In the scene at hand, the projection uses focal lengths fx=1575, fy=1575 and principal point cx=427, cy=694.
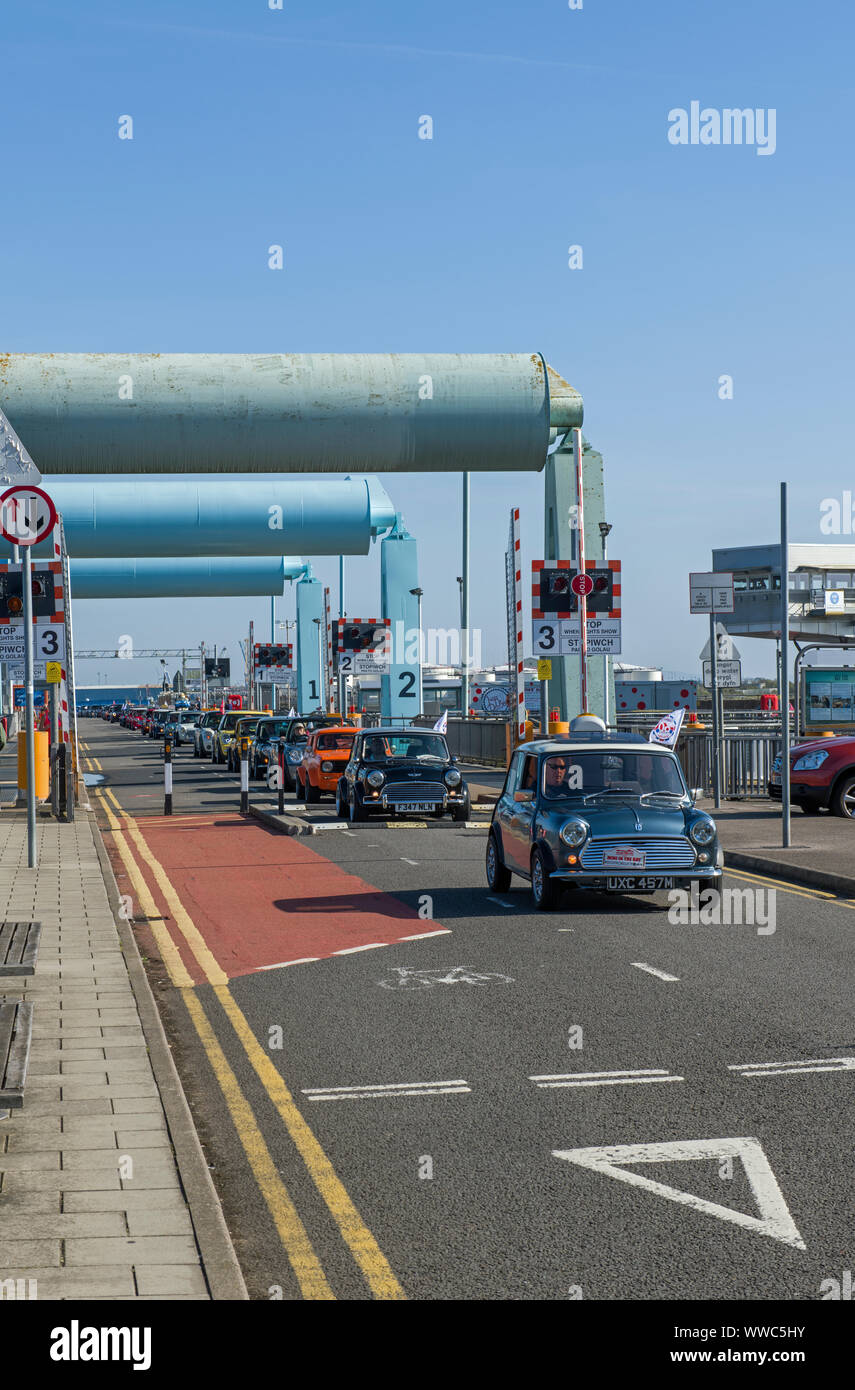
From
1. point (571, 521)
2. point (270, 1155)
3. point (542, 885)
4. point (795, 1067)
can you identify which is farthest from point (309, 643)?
point (270, 1155)

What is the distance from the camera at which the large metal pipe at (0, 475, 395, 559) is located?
130 ft

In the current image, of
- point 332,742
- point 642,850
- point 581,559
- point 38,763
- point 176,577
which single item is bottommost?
point 642,850

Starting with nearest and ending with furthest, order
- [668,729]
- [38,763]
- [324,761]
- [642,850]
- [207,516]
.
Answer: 1. [642,850]
2. [38,763]
3. [668,729]
4. [324,761]
5. [207,516]

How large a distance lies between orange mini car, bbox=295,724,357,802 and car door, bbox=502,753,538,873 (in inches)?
629

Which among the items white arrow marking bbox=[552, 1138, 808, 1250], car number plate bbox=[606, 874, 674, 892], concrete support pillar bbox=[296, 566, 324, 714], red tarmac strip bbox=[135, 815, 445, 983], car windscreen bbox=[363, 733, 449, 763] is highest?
concrete support pillar bbox=[296, 566, 324, 714]

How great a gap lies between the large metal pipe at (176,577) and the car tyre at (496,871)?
33.7m

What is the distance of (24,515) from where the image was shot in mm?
14219

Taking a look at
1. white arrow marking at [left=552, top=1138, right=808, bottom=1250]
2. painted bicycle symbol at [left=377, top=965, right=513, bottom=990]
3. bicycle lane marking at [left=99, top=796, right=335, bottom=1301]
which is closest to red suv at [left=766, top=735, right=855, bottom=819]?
painted bicycle symbol at [left=377, top=965, right=513, bottom=990]

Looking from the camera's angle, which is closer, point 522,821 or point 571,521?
point 522,821

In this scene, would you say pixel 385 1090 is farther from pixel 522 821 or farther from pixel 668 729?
pixel 668 729

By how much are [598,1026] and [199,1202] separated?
3847 mm

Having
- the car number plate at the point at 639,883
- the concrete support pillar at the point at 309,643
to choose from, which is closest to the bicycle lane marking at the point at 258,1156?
the car number plate at the point at 639,883

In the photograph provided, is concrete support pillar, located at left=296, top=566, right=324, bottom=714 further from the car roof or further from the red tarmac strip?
the car roof

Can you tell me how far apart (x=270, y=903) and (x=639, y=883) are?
11.9ft
